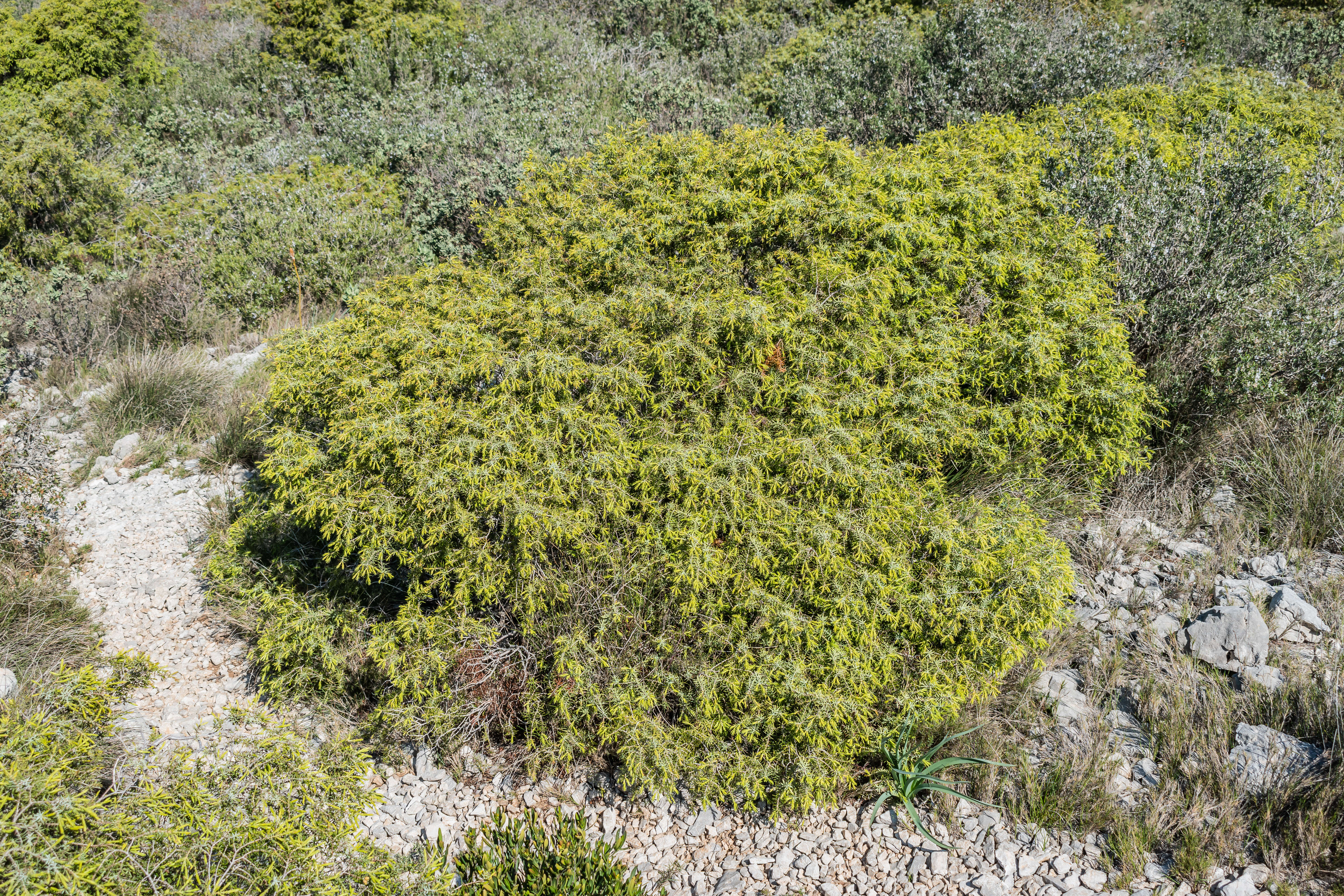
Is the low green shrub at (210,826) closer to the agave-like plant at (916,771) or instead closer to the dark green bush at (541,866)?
the dark green bush at (541,866)

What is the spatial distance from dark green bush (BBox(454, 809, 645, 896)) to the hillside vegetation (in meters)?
0.02

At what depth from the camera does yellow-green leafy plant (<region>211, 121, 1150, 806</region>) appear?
3531 millimetres

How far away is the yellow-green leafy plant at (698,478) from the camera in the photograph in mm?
3531

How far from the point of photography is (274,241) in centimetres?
722

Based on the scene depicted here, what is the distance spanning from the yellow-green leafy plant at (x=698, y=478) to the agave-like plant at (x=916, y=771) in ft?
0.33

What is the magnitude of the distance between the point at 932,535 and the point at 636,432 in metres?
1.47

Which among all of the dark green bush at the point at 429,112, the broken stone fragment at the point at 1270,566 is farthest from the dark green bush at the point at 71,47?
the broken stone fragment at the point at 1270,566

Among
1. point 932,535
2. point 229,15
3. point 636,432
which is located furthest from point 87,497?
point 229,15

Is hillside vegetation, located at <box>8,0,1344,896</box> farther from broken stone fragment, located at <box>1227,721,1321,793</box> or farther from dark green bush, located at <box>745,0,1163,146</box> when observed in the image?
dark green bush, located at <box>745,0,1163,146</box>

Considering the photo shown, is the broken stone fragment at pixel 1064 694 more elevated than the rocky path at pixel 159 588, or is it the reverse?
the broken stone fragment at pixel 1064 694

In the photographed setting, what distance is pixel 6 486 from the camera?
4781 millimetres

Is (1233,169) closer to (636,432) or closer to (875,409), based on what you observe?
(875,409)

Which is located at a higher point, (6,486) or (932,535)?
(932,535)

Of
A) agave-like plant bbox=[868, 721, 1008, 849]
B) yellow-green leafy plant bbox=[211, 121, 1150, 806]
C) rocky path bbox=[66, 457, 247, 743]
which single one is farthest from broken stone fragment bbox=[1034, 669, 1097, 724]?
rocky path bbox=[66, 457, 247, 743]
